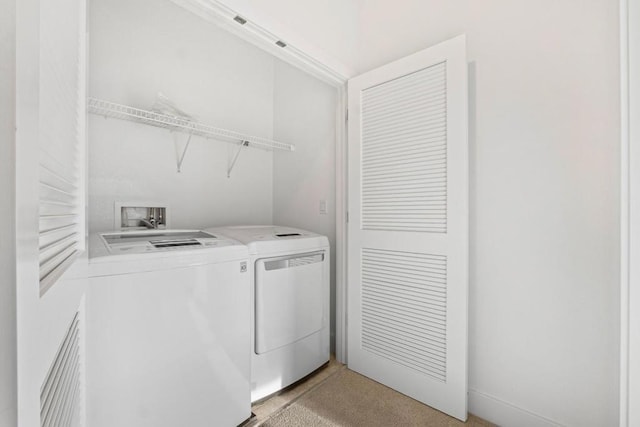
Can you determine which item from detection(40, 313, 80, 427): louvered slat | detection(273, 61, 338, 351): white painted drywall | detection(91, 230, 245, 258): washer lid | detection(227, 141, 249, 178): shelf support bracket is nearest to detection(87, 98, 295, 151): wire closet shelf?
Result: detection(227, 141, 249, 178): shelf support bracket

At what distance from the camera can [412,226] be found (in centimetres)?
175

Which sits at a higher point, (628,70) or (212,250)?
(628,70)

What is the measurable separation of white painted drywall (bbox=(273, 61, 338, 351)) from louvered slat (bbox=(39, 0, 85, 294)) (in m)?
1.75

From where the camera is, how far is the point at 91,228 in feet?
5.76

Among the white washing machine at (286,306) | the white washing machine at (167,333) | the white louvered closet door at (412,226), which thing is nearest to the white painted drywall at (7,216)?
the white washing machine at (167,333)

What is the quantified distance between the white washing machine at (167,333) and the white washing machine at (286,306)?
129mm

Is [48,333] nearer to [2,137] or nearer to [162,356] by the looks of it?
[2,137]

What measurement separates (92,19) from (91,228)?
1327 millimetres

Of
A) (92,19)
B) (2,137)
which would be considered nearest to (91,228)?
(92,19)

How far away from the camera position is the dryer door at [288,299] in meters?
1.65

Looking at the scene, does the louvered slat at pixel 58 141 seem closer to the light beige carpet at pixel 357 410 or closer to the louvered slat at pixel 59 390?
the louvered slat at pixel 59 390

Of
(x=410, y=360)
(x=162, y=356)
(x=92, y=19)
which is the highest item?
(x=92, y=19)

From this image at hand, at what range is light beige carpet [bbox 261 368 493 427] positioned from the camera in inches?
60.2

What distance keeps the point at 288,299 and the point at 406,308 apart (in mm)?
763
